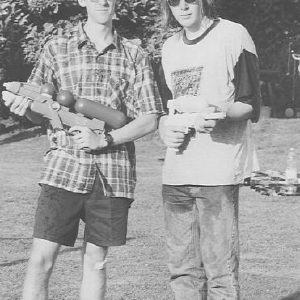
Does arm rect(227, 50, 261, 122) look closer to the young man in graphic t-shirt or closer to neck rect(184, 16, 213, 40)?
the young man in graphic t-shirt

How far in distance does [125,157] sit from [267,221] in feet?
15.9

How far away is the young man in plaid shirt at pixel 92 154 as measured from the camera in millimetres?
3814

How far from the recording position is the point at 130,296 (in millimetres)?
5316

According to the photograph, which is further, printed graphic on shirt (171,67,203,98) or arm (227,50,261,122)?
printed graphic on shirt (171,67,203,98)

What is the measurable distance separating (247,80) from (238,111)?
165 mm

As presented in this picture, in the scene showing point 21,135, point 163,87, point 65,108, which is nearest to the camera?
Answer: point 65,108

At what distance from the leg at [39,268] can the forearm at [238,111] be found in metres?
1.11

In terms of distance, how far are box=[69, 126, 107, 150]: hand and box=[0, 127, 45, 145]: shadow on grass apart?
14.7m

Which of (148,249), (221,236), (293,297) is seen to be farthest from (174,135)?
(148,249)

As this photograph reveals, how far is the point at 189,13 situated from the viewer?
147 inches

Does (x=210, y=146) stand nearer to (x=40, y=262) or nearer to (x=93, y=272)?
(x=93, y=272)

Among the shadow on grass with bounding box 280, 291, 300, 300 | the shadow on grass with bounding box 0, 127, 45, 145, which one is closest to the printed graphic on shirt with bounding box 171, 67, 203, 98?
the shadow on grass with bounding box 280, 291, 300, 300

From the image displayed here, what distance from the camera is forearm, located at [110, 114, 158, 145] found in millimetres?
3805

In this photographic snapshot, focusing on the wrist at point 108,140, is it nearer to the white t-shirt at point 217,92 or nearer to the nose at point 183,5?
the white t-shirt at point 217,92
